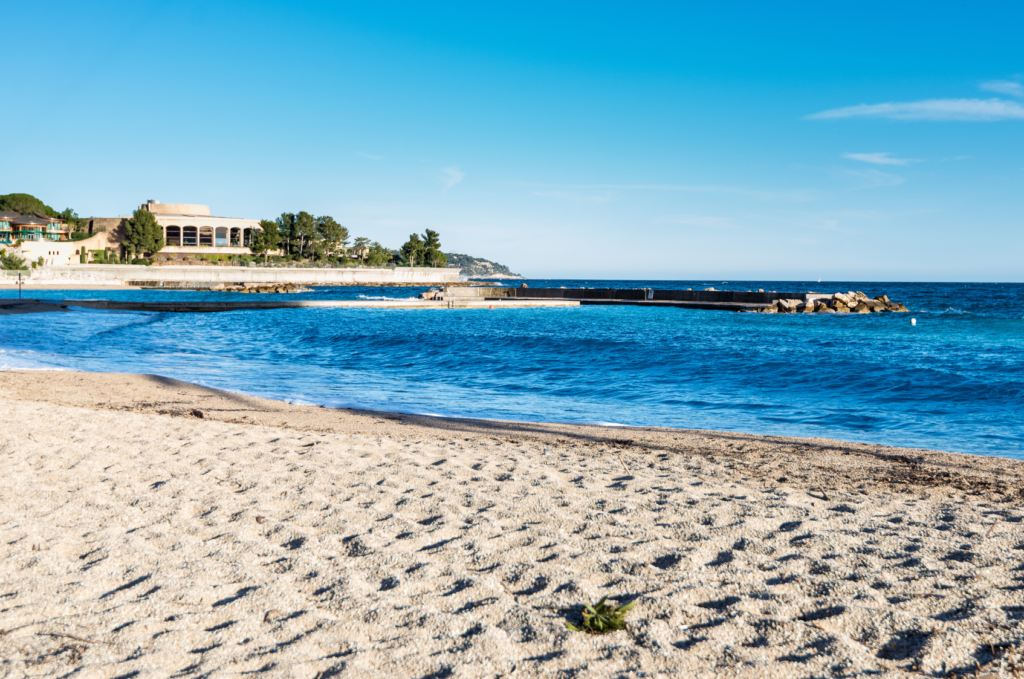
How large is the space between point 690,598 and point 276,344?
76.3 feet

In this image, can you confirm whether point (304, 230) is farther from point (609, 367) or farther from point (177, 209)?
point (609, 367)

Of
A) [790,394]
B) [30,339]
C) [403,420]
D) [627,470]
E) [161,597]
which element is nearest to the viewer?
[161,597]

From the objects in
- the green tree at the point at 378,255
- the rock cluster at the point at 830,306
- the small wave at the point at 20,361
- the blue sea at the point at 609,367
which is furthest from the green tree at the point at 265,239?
the small wave at the point at 20,361

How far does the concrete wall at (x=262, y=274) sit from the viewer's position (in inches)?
3238

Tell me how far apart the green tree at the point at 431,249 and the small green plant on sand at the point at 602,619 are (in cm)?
12543

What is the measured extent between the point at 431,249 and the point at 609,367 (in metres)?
111

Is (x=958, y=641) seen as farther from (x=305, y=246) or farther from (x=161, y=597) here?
(x=305, y=246)

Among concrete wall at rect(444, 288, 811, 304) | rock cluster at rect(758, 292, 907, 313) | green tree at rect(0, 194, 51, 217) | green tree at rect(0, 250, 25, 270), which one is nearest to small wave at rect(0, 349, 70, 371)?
concrete wall at rect(444, 288, 811, 304)

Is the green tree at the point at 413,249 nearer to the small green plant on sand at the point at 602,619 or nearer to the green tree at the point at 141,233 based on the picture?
the green tree at the point at 141,233

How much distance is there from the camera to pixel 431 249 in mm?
127438

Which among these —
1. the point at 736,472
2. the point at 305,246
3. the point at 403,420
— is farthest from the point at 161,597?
the point at 305,246

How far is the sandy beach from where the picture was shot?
3.24m

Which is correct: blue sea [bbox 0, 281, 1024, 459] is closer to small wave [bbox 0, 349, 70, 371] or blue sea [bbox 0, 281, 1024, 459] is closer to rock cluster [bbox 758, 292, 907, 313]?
small wave [bbox 0, 349, 70, 371]

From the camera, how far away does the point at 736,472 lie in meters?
7.25
